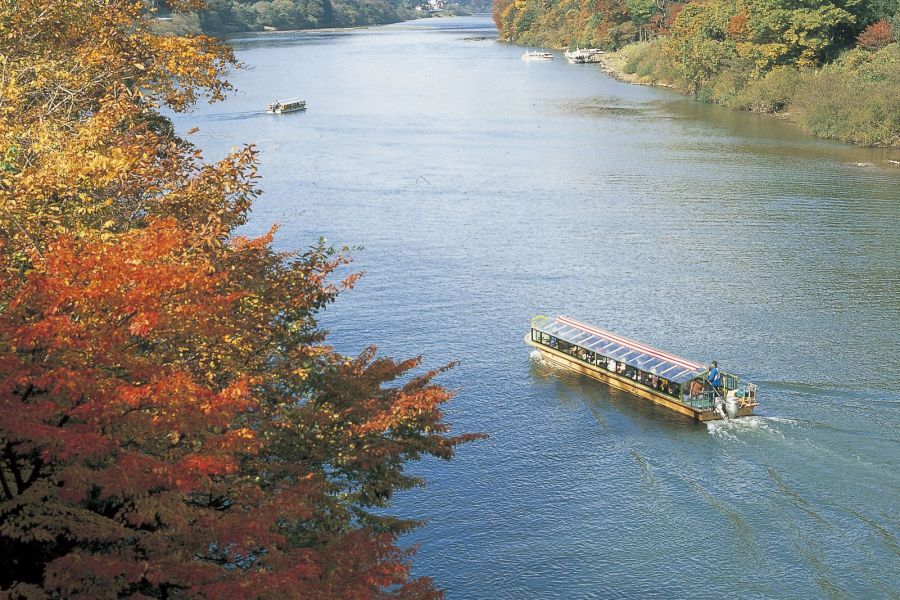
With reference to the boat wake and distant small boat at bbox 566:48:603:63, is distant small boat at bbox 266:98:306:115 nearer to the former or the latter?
distant small boat at bbox 566:48:603:63

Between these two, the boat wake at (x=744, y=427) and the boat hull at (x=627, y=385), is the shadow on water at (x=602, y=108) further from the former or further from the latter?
the boat wake at (x=744, y=427)

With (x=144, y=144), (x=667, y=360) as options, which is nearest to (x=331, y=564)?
(x=144, y=144)

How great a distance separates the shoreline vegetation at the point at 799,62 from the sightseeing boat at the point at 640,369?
180ft

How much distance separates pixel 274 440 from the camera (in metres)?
19.7

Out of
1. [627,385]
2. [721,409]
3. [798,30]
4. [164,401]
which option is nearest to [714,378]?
[721,409]

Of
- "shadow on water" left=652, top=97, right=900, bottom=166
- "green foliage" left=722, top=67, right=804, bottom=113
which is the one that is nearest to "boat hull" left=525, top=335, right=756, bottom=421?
"shadow on water" left=652, top=97, right=900, bottom=166

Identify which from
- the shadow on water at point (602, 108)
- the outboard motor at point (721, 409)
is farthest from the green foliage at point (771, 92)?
the outboard motor at point (721, 409)

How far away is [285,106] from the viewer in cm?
10719

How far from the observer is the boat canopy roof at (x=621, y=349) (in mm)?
38844

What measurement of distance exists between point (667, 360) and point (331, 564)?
2552 cm

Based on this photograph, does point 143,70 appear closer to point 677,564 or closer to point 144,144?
point 144,144

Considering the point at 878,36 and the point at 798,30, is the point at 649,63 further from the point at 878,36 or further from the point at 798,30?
the point at 878,36

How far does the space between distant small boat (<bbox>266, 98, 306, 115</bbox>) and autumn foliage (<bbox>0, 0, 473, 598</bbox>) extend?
83131mm

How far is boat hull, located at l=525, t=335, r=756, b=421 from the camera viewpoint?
122ft
